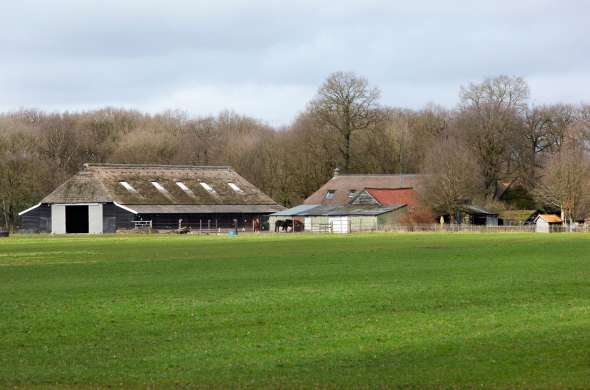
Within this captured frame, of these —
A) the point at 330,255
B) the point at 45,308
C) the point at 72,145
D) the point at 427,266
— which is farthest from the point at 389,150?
the point at 45,308

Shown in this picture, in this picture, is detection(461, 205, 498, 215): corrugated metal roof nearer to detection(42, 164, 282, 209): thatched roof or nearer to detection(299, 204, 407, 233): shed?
detection(299, 204, 407, 233): shed

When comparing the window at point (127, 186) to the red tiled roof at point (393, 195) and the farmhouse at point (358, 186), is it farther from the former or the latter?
the red tiled roof at point (393, 195)

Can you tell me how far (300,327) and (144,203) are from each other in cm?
9953

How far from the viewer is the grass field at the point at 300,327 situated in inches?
634

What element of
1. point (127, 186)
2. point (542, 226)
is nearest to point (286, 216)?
point (127, 186)

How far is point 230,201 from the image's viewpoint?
411 feet

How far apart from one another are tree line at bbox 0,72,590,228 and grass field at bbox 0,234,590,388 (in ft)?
252

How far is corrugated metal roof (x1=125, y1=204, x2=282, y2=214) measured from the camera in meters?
118

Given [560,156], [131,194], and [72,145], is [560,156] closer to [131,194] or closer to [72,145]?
[131,194]

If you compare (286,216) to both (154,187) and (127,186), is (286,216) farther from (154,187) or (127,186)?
(127,186)

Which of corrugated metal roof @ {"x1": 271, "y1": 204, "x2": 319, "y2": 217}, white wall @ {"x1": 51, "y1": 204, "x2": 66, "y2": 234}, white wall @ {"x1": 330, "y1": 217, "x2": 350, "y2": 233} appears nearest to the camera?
white wall @ {"x1": 330, "y1": 217, "x2": 350, "y2": 233}

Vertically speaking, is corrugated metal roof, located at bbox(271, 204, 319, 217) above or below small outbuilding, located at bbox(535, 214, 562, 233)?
above

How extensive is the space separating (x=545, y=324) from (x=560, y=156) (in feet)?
306

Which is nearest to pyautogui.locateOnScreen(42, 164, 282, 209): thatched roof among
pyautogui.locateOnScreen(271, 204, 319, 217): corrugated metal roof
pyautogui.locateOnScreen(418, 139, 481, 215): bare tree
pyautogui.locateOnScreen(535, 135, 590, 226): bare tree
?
pyautogui.locateOnScreen(271, 204, 319, 217): corrugated metal roof
